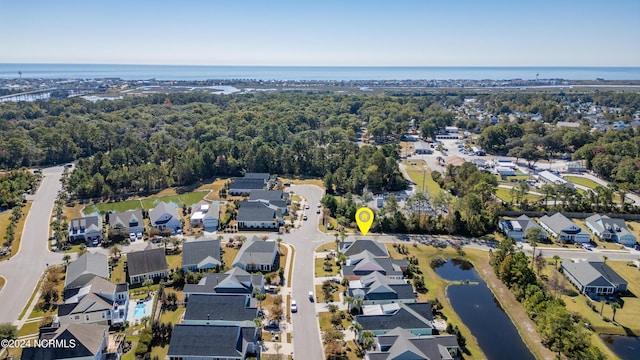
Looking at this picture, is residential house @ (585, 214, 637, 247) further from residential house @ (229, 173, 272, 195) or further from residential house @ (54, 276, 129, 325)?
residential house @ (54, 276, 129, 325)

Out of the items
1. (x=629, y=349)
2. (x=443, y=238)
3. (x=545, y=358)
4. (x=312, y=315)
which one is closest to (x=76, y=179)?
(x=312, y=315)

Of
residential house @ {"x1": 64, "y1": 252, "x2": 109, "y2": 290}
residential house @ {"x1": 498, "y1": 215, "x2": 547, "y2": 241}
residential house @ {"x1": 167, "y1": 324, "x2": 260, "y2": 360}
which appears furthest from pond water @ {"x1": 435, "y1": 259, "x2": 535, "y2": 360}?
residential house @ {"x1": 64, "y1": 252, "x2": 109, "y2": 290}

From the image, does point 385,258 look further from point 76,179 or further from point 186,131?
point 186,131

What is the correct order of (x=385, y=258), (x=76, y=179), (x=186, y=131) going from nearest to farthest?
(x=385, y=258), (x=76, y=179), (x=186, y=131)

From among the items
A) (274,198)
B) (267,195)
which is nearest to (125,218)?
(267,195)

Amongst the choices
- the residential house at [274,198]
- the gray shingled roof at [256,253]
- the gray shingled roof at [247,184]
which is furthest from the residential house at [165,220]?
the gray shingled roof at [247,184]
